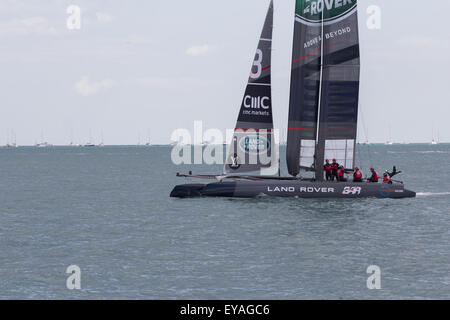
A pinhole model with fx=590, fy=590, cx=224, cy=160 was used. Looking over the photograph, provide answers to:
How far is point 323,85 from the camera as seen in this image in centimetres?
3200

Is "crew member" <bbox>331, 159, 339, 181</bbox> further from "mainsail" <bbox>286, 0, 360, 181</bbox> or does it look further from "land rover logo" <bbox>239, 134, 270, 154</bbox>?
"land rover logo" <bbox>239, 134, 270, 154</bbox>

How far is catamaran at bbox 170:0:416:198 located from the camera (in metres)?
31.9

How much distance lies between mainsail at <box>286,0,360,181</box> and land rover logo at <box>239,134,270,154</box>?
1.42 meters

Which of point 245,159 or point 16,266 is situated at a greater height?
point 245,159

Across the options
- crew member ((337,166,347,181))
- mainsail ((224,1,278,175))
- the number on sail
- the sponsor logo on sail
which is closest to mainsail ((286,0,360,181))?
crew member ((337,166,347,181))

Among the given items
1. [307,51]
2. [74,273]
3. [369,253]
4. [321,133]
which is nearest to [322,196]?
[321,133]

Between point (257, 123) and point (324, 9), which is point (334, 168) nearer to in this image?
point (257, 123)

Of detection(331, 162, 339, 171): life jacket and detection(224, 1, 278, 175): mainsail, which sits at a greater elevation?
detection(224, 1, 278, 175): mainsail

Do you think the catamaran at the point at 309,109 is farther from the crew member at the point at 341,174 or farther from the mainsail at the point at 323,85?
the crew member at the point at 341,174

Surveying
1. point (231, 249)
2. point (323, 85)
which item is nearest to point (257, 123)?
point (323, 85)

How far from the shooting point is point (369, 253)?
20.6 m
